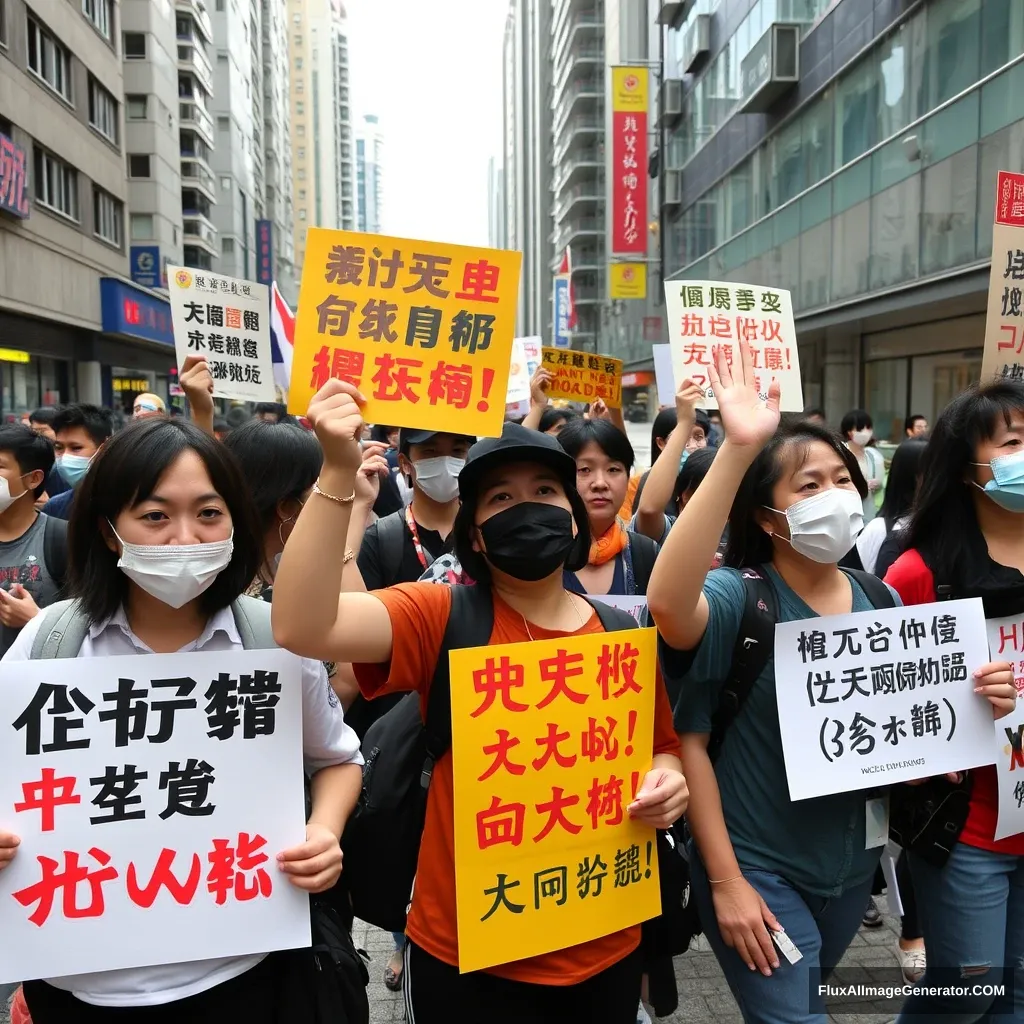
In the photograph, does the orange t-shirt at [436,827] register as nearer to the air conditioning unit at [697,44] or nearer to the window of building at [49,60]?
the window of building at [49,60]

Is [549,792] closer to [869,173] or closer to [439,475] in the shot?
[439,475]

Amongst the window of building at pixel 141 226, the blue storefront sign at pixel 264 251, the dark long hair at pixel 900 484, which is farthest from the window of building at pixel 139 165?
the dark long hair at pixel 900 484

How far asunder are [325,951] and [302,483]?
1.55 meters

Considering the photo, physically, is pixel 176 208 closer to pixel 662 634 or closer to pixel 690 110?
pixel 690 110

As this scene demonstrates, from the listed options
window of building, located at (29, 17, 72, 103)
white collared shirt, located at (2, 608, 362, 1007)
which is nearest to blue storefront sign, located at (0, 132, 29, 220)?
window of building, located at (29, 17, 72, 103)

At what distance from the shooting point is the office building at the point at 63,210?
17.8 m

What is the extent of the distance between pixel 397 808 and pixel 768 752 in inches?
37.0

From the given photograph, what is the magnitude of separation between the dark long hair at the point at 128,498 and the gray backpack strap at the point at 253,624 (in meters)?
0.04

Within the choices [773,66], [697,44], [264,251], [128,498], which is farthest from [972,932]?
[264,251]

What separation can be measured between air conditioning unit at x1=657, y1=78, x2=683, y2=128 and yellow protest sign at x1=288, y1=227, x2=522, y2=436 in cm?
3006

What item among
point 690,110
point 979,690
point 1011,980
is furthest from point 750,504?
point 690,110

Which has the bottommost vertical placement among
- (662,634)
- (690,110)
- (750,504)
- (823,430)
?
(662,634)

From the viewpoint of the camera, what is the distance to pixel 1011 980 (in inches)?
99.6

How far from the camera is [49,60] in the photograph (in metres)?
20.0
